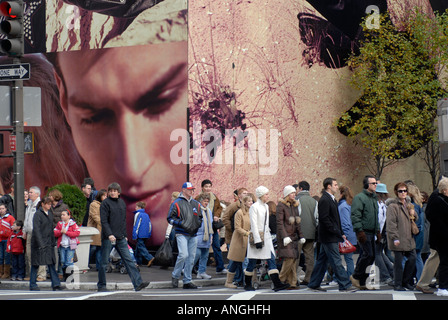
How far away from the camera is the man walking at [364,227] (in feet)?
44.2

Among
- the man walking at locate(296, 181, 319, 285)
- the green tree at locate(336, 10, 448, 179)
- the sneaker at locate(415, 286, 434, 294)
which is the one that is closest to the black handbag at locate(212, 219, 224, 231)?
the man walking at locate(296, 181, 319, 285)

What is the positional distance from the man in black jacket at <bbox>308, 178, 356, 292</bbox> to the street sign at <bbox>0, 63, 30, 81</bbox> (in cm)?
653

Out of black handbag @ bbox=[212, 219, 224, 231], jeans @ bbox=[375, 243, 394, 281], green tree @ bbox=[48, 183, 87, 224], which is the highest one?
green tree @ bbox=[48, 183, 87, 224]

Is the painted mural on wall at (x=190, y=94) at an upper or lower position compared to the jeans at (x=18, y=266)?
upper

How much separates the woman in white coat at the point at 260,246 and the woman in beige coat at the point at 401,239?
6.77 feet

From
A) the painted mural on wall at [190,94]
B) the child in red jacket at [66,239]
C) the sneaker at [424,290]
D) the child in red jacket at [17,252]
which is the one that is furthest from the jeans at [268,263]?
the painted mural on wall at [190,94]

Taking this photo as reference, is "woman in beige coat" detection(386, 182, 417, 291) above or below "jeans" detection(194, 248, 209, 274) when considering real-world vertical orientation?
above

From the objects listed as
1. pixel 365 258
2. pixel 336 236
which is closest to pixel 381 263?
pixel 365 258

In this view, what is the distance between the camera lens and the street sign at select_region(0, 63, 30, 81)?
49.7 ft

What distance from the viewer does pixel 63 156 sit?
21594 mm

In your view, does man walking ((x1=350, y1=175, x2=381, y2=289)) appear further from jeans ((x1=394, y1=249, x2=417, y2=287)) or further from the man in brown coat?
the man in brown coat

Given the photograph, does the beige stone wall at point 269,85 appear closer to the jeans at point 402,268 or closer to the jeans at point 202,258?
Result: the jeans at point 202,258
